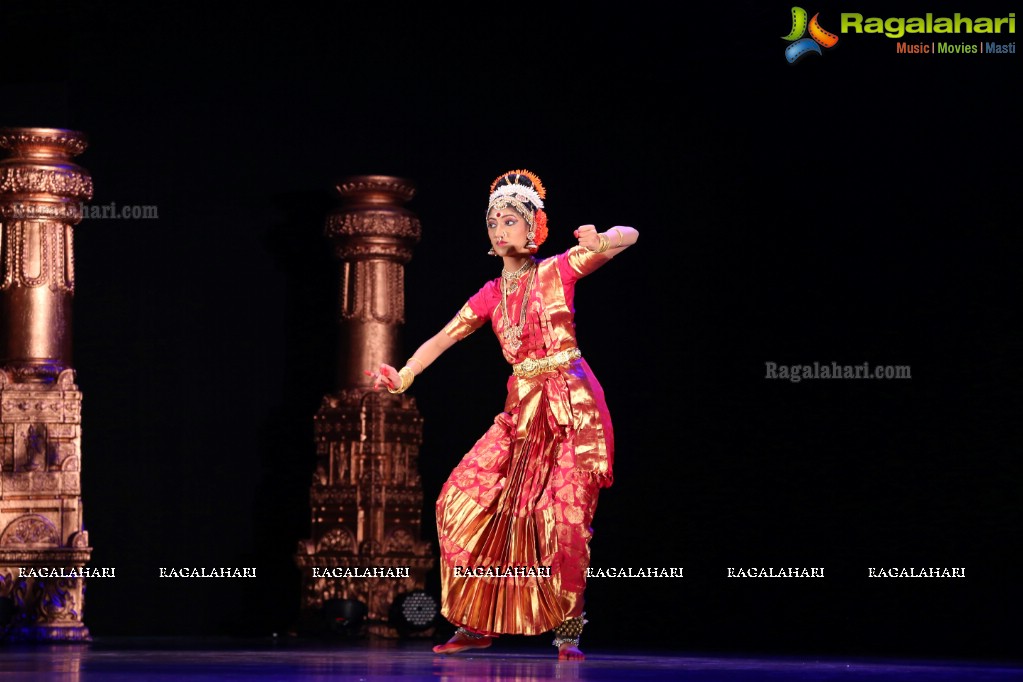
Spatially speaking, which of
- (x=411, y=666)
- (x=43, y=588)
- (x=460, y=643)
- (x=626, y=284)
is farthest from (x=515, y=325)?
(x=43, y=588)

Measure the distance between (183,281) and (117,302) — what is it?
31cm

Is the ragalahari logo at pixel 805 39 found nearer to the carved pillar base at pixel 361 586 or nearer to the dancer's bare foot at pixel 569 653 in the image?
the carved pillar base at pixel 361 586

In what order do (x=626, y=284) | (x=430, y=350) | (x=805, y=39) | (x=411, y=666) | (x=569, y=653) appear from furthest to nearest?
(x=626, y=284) → (x=805, y=39) → (x=430, y=350) → (x=569, y=653) → (x=411, y=666)

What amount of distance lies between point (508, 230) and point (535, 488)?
35.1 inches

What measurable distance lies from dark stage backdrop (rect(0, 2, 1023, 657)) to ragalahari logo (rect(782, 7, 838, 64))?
5 centimetres

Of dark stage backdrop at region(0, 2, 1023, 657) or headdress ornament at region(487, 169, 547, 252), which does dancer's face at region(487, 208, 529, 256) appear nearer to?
headdress ornament at region(487, 169, 547, 252)

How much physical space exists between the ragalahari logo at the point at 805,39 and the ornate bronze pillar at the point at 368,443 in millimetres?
1834

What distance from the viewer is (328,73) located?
7.90m

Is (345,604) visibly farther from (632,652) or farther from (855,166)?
(855,166)

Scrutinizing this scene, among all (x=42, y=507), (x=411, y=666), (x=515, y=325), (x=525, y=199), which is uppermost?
(x=525, y=199)

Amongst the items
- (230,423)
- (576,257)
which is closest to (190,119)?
(230,423)

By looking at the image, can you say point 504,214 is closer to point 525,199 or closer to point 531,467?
point 525,199

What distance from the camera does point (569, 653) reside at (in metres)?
5.48

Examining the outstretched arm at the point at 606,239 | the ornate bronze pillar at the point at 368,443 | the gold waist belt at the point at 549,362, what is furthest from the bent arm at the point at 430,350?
the ornate bronze pillar at the point at 368,443
